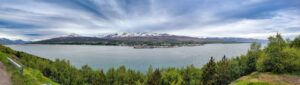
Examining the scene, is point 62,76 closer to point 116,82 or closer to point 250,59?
point 116,82

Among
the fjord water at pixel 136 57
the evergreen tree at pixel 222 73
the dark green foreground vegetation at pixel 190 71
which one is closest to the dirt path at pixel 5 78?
the dark green foreground vegetation at pixel 190 71

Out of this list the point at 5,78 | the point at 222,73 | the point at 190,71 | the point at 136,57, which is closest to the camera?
the point at 5,78

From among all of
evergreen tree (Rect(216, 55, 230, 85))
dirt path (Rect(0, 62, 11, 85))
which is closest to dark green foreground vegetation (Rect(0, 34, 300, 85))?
evergreen tree (Rect(216, 55, 230, 85))

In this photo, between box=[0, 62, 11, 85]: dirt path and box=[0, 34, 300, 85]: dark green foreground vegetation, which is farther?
box=[0, 34, 300, 85]: dark green foreground vegetation

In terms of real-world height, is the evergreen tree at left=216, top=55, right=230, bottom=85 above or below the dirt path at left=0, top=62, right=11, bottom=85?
below

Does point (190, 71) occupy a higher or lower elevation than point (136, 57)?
higher

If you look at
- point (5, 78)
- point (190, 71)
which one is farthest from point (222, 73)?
point (5, 78)

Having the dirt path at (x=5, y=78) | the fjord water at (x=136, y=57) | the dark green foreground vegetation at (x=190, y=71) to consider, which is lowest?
the fjord water at (x=136, y=57)

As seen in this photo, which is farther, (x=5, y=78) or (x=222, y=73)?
(x=222, y=73)

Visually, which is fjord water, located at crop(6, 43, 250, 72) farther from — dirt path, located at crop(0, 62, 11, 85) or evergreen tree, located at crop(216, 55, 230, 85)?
dirt path, located at crop(0, 62, 11, 85)

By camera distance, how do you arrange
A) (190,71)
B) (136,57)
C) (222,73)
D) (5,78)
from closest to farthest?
(5,78)
(222,73)
(190,71)
(136,57)

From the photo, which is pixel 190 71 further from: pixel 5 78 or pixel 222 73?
pixel 5 78

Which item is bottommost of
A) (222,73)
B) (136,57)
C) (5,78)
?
(136,57)

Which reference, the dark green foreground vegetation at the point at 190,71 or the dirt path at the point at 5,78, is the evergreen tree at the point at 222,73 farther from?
the dirt path at the point at 5,78
